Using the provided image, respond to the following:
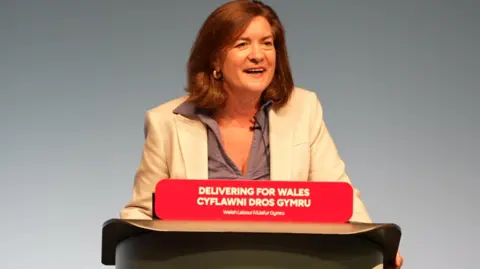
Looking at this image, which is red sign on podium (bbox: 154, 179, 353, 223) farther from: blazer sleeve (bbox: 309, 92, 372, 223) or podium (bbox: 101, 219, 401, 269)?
blazer sleeve (bbox: 309, 92, 372, 223)

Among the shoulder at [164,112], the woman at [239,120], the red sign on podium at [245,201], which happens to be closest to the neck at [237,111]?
the woman at [239,120]

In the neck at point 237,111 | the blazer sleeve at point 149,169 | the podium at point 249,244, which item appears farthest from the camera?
the neck at point 237,111

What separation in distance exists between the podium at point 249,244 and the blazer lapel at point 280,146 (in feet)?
→ 2.10

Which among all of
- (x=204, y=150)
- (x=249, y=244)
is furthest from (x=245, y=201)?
(x=204, y=150)

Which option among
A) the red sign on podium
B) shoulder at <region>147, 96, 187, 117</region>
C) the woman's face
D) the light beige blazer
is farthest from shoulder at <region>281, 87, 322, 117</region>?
the red sign on podium

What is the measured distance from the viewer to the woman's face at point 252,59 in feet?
6.05

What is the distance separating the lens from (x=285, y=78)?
6.43 ft

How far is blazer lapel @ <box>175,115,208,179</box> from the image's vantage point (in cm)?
183

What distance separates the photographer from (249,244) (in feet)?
3.72

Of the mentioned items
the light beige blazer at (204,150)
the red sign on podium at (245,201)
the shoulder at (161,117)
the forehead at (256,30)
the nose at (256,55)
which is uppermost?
the forehead at (256,30)

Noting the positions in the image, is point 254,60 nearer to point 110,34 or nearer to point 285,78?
point 285,78

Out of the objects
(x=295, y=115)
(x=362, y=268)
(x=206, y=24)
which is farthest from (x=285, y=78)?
(x=362, y=268)

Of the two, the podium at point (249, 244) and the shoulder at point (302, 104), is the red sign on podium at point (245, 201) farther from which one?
the shoulder at point (302, 104)

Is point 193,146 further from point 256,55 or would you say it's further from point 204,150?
point 256,55
